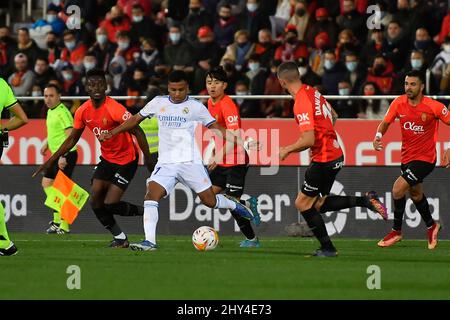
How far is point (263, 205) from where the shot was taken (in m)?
19.8

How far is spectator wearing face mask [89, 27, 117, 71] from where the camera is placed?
78.9 feet

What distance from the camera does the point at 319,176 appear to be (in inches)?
558

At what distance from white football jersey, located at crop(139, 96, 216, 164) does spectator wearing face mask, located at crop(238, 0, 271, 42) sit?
8.60m

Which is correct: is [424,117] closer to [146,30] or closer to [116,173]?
[116,173]

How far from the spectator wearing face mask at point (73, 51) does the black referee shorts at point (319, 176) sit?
10.7 metres

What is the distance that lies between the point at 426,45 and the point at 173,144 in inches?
312

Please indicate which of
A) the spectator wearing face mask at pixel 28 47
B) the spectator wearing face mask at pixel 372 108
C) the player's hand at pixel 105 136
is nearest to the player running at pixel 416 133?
the player's hand at pixel 105 136

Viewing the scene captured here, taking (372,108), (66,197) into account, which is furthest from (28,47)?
(372,108)

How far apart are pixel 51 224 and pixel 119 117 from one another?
4.79m

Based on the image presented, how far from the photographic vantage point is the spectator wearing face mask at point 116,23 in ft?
81.1

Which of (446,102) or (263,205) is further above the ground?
(446,102)

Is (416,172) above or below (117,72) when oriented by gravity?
below

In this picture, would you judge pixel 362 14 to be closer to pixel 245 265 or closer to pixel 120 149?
pixel 120 149
